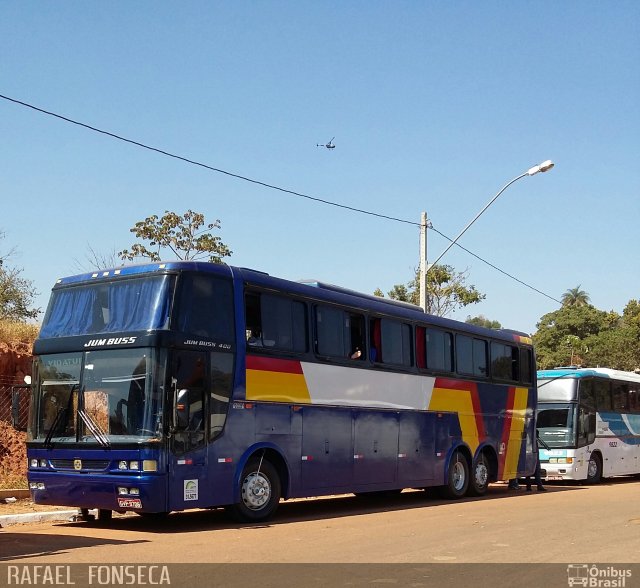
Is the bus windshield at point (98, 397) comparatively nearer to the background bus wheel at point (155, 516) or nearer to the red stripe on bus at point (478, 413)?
the background bus wheel at point (155, 516)

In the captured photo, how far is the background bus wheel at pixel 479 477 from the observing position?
789 inches

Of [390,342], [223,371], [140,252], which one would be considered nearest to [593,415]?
[390,342]

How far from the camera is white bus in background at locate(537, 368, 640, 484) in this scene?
25.6 meters

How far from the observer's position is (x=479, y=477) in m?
20.4

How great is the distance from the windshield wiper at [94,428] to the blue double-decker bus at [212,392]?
0.02 meters

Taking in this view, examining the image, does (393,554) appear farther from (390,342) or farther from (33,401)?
(390,342)

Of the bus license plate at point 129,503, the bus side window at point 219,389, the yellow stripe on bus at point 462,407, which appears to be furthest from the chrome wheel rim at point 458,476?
the bus license plate at point 129,503

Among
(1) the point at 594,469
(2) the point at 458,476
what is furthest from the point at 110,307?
(1) the point at 594,469

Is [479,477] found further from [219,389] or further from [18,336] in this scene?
[18,336]

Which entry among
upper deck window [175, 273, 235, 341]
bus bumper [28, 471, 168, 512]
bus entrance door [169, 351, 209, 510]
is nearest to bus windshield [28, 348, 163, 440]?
bus entrance door [169, 351, 209, 510]

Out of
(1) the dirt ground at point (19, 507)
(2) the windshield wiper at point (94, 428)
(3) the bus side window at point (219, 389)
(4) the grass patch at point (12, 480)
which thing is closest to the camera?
(2) the windshield wiper at point (94, 428)

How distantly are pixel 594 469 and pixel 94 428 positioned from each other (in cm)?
1827
